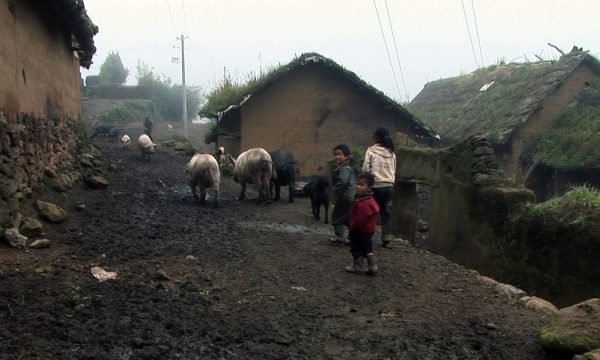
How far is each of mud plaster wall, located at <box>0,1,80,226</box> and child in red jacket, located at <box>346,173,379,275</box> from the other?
13.0ft

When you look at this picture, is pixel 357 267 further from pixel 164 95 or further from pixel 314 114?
pixel 164 95

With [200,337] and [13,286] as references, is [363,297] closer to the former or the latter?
[200,337]

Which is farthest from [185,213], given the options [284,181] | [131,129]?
[131,129]

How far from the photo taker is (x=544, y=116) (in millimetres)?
17812

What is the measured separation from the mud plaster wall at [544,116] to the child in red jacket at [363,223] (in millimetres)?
11920

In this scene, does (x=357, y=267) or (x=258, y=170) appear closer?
(x=357, y=267)

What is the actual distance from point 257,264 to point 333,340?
7.86ft

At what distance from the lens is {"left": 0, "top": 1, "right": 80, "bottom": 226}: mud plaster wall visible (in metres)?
6.78

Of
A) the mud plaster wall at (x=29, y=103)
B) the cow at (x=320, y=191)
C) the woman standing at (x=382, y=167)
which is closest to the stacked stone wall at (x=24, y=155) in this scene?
the mud plaster wall at (x=29, y=103)

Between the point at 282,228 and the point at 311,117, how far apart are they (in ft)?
27.1

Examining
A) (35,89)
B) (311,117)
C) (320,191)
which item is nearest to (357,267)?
(320,191)

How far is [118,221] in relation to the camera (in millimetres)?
8180

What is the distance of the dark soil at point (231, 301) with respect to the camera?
154 inches

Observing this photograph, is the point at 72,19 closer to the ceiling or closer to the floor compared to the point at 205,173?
closer to the ceiling
